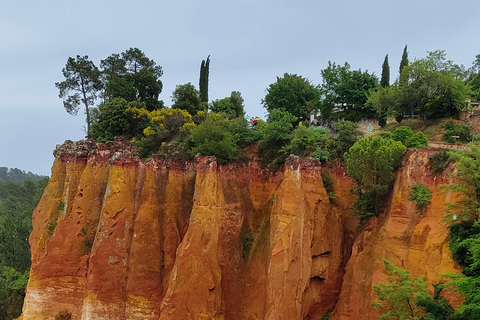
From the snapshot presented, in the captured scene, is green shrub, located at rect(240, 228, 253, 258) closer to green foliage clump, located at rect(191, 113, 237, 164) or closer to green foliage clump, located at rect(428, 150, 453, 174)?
green foliage clump, located at rect(191, 113, 237, 164)

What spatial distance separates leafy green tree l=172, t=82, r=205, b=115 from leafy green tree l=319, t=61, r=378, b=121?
1111cm

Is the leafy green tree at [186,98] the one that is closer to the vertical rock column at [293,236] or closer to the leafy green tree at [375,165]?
the vertical rock column at [293,236]

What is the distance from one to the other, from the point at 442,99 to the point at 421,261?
584 inches

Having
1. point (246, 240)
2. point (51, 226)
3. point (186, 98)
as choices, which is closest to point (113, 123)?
point (186, 98)

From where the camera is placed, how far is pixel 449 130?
2219 centimetres

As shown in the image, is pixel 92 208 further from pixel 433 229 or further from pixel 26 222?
pixel 26 222

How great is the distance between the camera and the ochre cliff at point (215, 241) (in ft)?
47.6

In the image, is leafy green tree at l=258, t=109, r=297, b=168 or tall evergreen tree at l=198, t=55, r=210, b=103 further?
tall evergreen tree at l=198, t=55, r=210, b=103

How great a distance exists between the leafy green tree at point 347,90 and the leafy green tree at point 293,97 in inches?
47.2

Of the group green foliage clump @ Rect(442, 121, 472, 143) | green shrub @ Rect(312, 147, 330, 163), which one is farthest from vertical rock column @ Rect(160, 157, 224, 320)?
green foliage clump @ Rect(442, 121, 472, 143)

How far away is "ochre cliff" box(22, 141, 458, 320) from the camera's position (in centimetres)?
1452

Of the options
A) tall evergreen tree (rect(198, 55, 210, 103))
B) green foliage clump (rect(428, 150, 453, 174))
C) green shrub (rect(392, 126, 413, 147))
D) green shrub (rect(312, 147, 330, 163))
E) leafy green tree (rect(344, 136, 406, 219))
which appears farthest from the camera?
tall evergreen tree (rect(198, 55, 210, 103))

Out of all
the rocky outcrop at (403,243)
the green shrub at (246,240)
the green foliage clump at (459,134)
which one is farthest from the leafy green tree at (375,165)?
the green foliage clump at (459,134)

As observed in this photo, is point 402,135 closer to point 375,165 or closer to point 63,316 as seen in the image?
point 375,165
